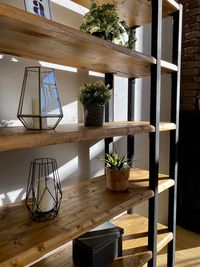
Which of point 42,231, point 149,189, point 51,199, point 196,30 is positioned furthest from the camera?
point 196,30

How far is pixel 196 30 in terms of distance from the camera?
236cm

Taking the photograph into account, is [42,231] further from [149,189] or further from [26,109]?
[149,189]

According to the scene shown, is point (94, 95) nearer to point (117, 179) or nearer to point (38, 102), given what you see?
point (38, 102)

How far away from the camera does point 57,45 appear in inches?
36.3

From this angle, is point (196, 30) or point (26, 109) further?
point (196, 30)

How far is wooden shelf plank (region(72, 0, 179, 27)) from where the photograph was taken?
1.32 metres

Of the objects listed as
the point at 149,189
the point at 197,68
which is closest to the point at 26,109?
the point at 149,189

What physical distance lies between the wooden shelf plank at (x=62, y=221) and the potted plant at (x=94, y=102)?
373 millimetres

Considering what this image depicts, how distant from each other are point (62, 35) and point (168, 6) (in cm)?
90

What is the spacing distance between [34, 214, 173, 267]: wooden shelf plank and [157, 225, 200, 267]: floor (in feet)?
1.62

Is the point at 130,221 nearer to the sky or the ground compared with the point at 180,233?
nearer to the sky

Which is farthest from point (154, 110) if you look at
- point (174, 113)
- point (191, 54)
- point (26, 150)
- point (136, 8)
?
point (191, 54)

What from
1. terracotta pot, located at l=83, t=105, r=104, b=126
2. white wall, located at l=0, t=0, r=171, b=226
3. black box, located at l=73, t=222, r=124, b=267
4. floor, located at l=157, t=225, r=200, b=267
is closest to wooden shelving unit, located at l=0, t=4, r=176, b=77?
white wall, located at l=0, t=0, r=171, b=226

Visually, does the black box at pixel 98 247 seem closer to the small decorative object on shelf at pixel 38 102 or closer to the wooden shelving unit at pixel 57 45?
the small decorative object on shelf at pixel 38 102
